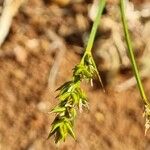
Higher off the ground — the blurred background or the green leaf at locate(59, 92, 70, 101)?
the blurred background

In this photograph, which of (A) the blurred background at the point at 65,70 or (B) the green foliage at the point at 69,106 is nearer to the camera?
(B) the green foliage at the point at 69,106

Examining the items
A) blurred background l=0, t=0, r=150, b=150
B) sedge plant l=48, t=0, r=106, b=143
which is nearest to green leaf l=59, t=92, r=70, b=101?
sedge plant l=48, t=0, r=106, b=143

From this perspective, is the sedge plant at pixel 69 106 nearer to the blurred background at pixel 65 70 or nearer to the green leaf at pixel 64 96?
the green leaf at pixel 64 96

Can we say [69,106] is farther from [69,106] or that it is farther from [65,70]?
[65,70]

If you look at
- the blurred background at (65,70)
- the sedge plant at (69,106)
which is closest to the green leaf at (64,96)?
the sedge plant at (69,106)

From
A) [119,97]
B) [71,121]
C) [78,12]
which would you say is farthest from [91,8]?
[71,121]

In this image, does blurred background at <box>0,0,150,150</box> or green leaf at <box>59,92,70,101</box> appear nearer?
green leaf at <box>59,92,70,101</box>

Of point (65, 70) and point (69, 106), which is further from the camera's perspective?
point (65, 70)

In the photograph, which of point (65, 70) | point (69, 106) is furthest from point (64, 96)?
point (65, 70)

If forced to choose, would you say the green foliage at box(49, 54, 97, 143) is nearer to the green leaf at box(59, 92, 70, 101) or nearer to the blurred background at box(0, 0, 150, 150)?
the green leaf at box(59, 92, 70, 101)

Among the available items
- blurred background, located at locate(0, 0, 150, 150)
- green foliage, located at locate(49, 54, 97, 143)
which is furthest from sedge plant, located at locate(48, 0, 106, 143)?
blurred background, located at locate(0, 0, 150, 150)
